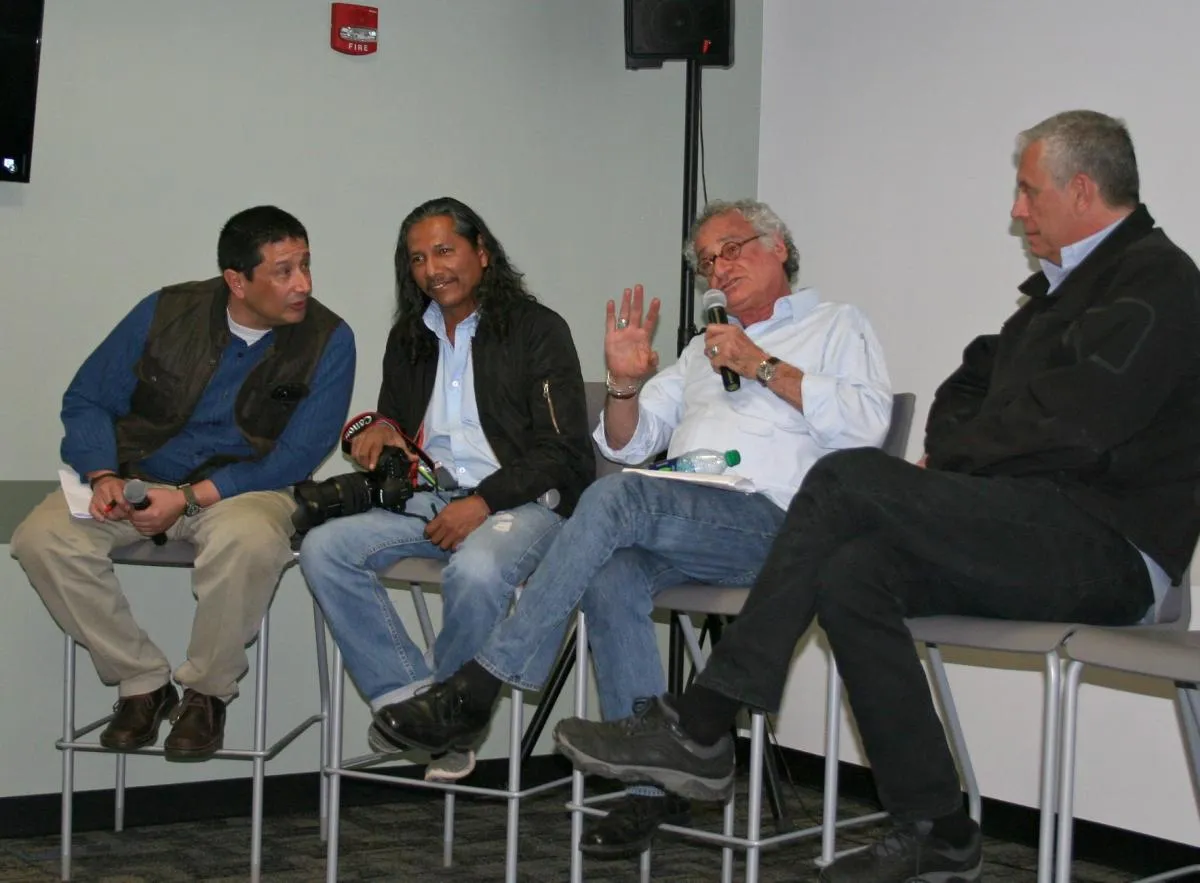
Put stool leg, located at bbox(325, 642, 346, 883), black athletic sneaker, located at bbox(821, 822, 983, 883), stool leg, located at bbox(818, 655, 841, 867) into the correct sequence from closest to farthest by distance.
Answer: black athletic sneaker, located at bbox(821, 822, 983, 883) → stool leg, located at bbox(818, 655, 841, 867) → stool leg, located at bbox(325, 642, 346, 883)

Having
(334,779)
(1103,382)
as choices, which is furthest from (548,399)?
(1103,382)

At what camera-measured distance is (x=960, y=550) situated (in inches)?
90.4

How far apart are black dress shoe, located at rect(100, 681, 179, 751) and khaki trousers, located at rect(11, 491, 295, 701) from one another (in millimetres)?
23

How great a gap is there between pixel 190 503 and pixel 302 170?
3.41 ft

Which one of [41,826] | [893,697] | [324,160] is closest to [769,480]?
[893,697]

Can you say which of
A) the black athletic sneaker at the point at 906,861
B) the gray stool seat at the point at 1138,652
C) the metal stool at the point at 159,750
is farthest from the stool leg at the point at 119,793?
the gray stool seat at the point at 1138,652

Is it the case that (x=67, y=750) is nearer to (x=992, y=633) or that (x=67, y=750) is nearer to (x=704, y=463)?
(x=704, y=463)

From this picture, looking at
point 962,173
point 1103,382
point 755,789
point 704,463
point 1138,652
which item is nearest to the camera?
point 1138,652

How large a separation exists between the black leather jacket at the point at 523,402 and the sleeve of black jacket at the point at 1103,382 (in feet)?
3.20

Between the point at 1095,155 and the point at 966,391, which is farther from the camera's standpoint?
the point at 966,391

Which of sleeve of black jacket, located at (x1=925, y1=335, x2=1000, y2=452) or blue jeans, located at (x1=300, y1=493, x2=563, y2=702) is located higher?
sleeve of black jacket, located at (x1=925, y1=335, x2=1000, y2=452)

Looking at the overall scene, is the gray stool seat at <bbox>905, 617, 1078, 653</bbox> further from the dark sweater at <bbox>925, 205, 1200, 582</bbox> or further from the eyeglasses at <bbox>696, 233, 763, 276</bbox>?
the eyeglasses at <bbox>696, 233, 763, 276</bbox>

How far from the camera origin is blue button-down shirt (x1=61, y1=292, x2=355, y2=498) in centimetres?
341

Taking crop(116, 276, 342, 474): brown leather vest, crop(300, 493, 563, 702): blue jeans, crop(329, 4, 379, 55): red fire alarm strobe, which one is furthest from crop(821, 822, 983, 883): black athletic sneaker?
crop(329, 4, 379, 55): red fire alarm strobe
